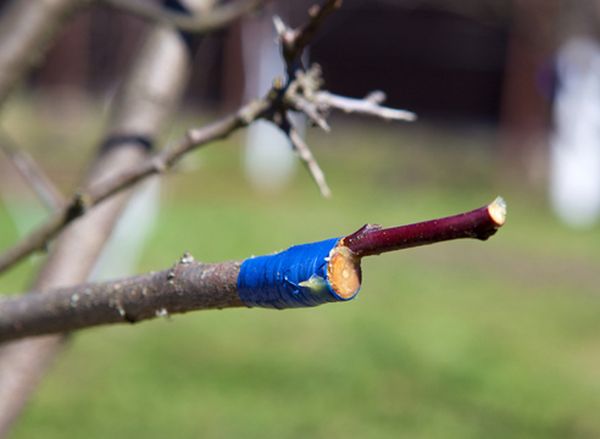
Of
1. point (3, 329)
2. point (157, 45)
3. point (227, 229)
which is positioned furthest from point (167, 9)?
point (227, 229)

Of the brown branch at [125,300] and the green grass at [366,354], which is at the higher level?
the brown branch at [125,300]

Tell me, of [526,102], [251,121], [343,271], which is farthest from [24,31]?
[526,102]

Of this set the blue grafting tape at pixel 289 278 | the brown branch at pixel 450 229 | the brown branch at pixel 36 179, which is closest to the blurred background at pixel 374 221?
the brown branch at pixel 36 179

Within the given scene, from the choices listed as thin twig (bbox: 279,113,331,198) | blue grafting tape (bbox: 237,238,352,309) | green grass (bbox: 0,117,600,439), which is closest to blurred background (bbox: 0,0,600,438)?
A: green grass (bbox: 0,117,600,439)

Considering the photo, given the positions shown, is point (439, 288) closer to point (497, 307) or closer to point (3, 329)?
point (497, 307)

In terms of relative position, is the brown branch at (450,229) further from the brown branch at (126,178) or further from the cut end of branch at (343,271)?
the brown branch at (126,178)

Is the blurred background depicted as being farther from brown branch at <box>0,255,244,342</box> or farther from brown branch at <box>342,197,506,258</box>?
brown branch at <box>342,197,506,258</box>

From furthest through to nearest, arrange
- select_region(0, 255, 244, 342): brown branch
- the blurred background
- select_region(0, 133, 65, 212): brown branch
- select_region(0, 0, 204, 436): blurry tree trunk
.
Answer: the blurred background → select_region(0, 133, 65, 212): brown branch → select_region(0, 0, 204, 436): blurry tree trunk → select_region(0, 255, 244, 342): brown branch
